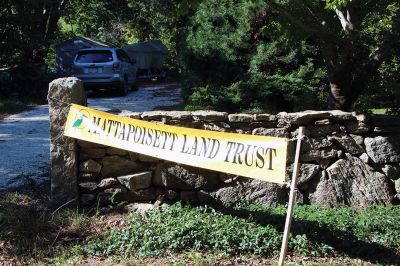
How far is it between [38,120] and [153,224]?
863 cm

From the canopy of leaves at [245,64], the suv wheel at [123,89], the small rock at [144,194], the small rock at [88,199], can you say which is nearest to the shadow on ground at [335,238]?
the small rock at [144,194]

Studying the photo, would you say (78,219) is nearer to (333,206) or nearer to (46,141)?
(333,206)

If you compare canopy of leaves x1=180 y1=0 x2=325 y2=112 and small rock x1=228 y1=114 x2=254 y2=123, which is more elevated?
canopy of leaves x1=180 y1=0 x2=325 y2=112

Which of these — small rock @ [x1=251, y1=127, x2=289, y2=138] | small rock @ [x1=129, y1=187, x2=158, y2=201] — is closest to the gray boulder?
small rock @ [x1=251, y1=127, x2=289, y2=138]

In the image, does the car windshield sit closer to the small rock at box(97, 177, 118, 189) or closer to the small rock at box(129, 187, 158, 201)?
the small rock at box(97, 177, 118, 189)

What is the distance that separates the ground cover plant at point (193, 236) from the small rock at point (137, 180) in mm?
312

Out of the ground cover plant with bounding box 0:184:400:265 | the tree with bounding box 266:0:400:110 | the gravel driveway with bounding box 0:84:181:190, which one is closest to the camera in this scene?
the ground cover plant with bounding box 0:184:400:265

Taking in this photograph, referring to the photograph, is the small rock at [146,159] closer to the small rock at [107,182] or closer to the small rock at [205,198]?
the small rock at [107,182]

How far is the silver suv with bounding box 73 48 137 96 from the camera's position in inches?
707

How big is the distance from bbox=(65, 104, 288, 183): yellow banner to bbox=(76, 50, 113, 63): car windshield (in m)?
12.5

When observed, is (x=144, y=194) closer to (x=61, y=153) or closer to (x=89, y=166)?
(x=89, y=166)

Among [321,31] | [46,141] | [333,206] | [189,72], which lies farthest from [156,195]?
[189,72]

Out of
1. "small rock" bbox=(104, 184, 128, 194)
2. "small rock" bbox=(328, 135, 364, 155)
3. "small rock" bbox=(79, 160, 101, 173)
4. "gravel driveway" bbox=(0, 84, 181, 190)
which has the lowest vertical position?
"gravel driveway" bbox=(0, 84, 181, 190)

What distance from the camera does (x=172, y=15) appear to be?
284 inches
